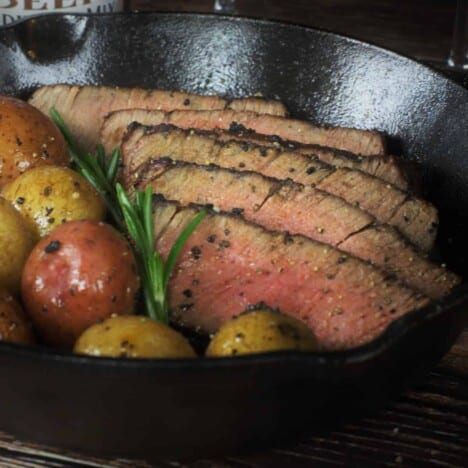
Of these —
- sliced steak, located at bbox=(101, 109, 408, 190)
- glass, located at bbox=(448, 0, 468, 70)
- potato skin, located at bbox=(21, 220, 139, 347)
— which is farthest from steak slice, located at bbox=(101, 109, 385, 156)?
glass, located at bbox=(448, 0, 468, 70)

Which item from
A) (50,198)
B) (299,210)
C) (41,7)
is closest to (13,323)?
(50,198)

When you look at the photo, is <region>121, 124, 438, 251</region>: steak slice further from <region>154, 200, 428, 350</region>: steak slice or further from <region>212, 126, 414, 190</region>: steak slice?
<region>154, 200, 428, 350</region>: steak slice

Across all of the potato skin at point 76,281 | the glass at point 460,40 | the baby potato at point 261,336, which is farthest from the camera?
the glass at point 460,40

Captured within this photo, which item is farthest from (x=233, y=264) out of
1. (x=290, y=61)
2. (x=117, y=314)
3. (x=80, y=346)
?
(x=290, y=61)

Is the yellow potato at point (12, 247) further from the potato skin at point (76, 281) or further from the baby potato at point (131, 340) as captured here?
the baby potato at point (131, 340)

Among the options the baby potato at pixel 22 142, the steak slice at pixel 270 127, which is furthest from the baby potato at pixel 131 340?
the steak slice at pixel 270 127
